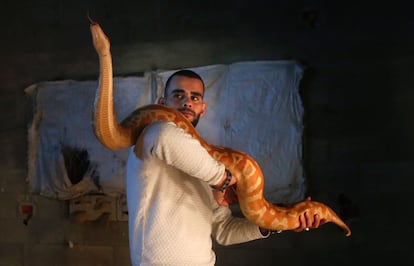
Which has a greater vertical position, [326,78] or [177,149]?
[326,78]

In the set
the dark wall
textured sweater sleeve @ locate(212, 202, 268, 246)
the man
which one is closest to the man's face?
the man

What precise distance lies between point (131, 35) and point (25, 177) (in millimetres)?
1548

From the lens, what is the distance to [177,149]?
134 centimetres

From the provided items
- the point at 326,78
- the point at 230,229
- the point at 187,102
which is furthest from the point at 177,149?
the point at 326,78

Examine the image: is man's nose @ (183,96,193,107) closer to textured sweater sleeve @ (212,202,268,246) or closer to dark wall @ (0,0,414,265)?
textured sweater sleeve @ (212,202,268,246)

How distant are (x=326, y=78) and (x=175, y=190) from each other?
63.1 inches

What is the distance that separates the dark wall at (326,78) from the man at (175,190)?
1005 millimetres

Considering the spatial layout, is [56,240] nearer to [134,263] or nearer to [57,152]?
[57,152]

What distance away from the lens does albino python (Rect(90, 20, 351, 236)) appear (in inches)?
51.8

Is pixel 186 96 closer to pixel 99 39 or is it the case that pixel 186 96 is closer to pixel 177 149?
pixel 177 149

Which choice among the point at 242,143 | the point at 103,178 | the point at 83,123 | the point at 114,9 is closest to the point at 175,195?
the point at 242,143

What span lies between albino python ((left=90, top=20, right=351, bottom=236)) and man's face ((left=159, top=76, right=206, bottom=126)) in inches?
8.0

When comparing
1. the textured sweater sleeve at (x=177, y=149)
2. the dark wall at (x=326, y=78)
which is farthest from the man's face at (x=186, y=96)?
the dark wall at (x=326, y=78)

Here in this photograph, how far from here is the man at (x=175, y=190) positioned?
1359 mm
